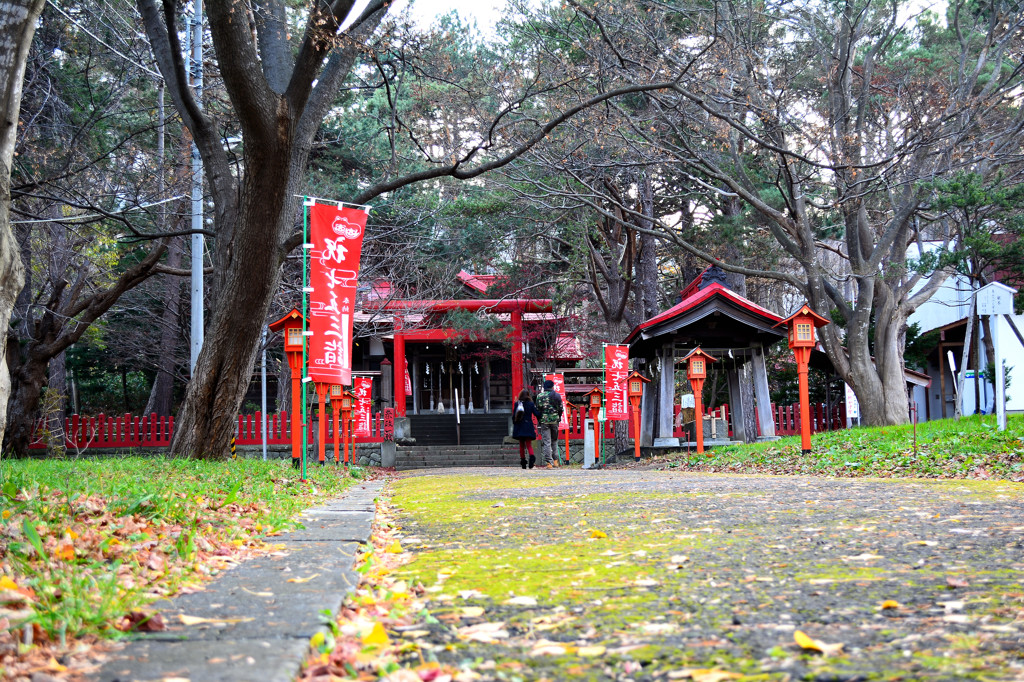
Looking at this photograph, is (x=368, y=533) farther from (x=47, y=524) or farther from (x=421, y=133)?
(x=421, y=133)

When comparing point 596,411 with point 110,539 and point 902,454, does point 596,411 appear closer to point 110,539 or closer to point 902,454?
point 902,454

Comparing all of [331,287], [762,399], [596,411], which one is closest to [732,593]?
[331,287]

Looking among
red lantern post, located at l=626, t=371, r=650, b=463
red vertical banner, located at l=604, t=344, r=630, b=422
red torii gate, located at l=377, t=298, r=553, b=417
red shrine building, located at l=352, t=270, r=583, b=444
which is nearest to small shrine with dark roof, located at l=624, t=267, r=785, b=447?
red lantern post, located at l=626, t=371, r=650, b=463

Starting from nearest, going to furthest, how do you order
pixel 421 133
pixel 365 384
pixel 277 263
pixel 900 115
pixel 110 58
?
pixel 277 263
pixel 421 133
pixel 110 58
pixel 900 115
pixel 365 384

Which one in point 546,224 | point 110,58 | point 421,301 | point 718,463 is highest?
point 110,58

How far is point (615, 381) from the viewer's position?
60.3 ft

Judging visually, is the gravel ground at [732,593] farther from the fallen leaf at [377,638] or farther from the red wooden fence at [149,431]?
the red wooden fence at [149,431]

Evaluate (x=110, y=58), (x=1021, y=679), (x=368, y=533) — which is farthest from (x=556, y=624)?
(x=110, y=58)

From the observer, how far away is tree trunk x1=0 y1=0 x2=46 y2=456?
4.04m

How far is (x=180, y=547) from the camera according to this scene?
366 centimetres

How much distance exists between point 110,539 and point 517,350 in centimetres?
2195

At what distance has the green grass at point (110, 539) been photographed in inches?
96.7

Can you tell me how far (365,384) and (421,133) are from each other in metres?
→ 9.88

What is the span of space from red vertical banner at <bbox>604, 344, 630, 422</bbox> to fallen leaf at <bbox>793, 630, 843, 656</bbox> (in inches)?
632
